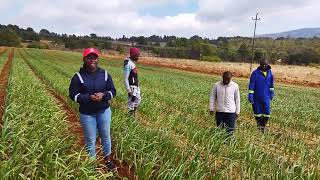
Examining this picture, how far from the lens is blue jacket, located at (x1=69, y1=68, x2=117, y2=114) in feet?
20.1

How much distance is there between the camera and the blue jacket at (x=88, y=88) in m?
6.13

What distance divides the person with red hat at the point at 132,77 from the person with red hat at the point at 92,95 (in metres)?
2.65

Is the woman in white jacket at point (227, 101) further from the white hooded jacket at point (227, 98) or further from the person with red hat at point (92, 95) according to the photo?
the person with red hat at point (92, 95)

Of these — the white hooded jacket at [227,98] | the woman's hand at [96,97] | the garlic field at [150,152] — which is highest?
the woman's hand at [96,97]

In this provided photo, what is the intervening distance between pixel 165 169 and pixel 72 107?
6.86 meters

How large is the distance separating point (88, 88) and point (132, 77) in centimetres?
314

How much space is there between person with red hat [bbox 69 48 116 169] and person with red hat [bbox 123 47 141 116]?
8.69ft

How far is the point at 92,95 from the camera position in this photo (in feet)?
19.9

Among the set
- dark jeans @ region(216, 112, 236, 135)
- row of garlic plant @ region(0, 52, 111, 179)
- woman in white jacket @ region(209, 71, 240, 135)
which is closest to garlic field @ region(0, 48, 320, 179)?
row of garlic plant @ region(0, 52, 111, 179)

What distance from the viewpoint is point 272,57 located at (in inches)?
3644

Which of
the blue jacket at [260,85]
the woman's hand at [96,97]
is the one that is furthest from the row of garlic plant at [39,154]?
the blue jacket at [260,85]

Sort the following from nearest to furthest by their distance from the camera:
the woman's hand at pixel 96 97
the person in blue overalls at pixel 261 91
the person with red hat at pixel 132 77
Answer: the woman's hand at pixel 96 97, the person with red hat at pixel 132 77, the person in blue overalls at pixel 261 91

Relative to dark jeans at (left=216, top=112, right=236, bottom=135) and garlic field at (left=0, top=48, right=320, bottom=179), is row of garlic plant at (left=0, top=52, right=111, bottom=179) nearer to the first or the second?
garlic field at (left=0, top=48, right=320, bottom=179)

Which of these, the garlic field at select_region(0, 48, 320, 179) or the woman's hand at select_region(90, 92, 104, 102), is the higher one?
the woman's hand at select_region(90, 92, 104, 102)
